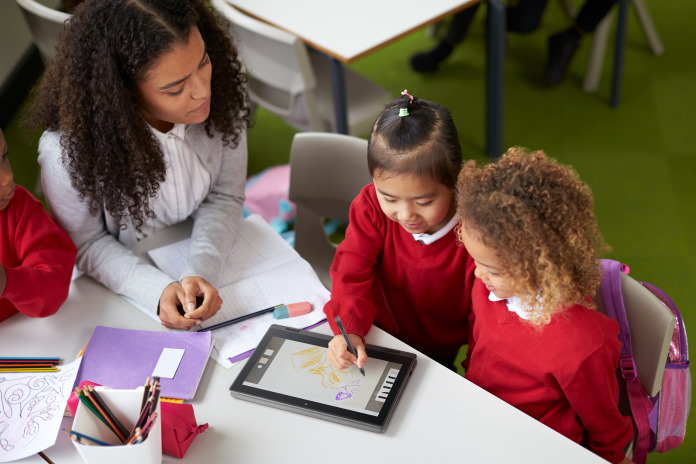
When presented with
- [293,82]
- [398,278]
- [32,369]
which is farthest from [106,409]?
[293,82]

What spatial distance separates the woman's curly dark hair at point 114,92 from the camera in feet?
4.49

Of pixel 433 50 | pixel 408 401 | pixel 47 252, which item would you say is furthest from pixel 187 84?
pixel 433 50

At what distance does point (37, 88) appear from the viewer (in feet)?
5.03

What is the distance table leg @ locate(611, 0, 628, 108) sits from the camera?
296cm

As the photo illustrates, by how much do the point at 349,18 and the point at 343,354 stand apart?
1488mm

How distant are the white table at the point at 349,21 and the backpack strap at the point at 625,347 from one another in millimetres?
1215

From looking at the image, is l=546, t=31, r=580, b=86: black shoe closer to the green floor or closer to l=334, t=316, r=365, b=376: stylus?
the green floor

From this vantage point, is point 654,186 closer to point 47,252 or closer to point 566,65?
point 566,65

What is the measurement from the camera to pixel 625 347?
4.32 ft

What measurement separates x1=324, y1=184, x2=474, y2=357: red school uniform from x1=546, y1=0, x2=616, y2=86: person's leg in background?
206 cm

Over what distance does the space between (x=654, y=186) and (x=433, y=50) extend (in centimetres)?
125

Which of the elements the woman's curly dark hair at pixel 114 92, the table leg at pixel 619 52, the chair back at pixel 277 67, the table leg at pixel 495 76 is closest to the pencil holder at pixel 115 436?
the woman's curly dark hair at pixel 114 92

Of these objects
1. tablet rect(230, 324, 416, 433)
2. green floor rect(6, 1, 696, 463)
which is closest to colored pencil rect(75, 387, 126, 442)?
tablet rect(230, 324, 416, 433)

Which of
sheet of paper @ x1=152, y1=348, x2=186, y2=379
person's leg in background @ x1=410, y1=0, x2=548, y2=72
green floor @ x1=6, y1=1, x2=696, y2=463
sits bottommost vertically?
green floor @ x1=6, y1=1, x2=696, y2=463
